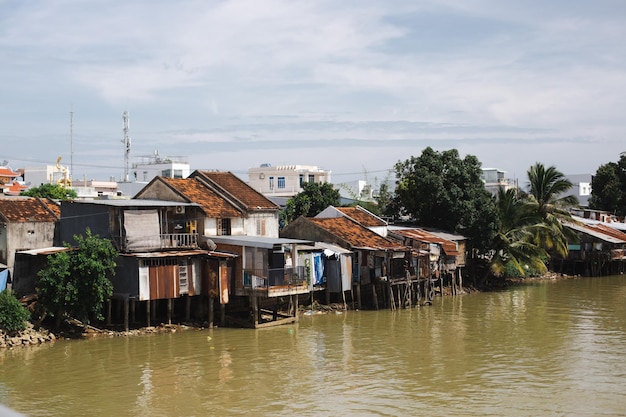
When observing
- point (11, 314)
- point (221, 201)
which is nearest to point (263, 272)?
point (221, 201)

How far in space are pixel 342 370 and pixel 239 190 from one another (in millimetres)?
13925

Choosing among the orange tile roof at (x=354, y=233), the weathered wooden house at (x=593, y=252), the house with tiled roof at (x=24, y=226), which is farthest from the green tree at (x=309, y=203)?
the house with tiled roof at (x=24, y=226)

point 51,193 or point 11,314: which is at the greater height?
point 51,193

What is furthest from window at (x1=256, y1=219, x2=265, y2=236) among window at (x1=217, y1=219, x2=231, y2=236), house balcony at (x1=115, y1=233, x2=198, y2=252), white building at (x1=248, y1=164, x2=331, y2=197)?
white building at (x1=248, y1=164, x2=331, y2=197)

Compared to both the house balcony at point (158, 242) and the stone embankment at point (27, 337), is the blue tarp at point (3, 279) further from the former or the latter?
the house balcony at point (158, 242)

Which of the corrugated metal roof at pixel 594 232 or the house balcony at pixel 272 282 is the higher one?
the corrugated metal roof at pixel 594 232

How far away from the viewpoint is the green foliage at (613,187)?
2522 inches

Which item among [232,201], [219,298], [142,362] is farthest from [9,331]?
[232,201]

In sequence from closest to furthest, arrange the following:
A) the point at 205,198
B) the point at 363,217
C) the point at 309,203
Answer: the point at 205,198 < the point at 363,217 < the point at 309,203

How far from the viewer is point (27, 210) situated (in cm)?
2856

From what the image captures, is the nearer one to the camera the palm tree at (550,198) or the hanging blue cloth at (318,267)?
the hanging blue cloth at (318,267)

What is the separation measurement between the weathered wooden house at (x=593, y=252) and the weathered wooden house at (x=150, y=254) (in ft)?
103

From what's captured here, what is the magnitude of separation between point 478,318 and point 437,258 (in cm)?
650

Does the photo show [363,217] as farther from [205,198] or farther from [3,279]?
[3,279]
